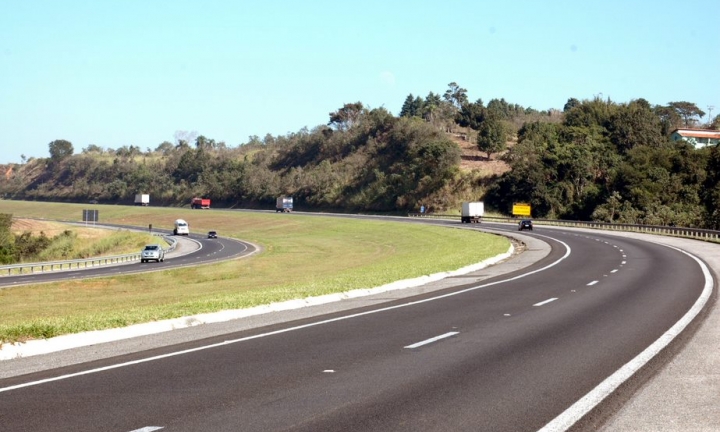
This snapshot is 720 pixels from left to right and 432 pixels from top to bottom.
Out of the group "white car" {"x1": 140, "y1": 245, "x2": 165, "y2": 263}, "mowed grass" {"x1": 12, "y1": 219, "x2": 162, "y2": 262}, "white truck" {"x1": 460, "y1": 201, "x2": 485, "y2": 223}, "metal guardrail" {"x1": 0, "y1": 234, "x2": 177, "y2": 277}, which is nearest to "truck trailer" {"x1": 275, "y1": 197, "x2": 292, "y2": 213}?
"mowed grass" {"x1": 12, "y1": 219, "x2": 162, "y2": 262}

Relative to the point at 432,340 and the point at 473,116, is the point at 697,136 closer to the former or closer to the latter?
the point at 473,116

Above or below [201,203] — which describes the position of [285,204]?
above

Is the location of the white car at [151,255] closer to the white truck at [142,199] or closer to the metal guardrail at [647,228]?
the metal guardrail at [647,228]

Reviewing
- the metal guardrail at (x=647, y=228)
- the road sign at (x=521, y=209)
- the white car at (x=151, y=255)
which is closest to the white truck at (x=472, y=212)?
the metal guardrail at (x=647, y=228)

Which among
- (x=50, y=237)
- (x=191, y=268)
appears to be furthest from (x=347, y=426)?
(x=50, y=237)

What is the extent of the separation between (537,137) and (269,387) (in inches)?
4822

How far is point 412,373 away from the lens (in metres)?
11.1

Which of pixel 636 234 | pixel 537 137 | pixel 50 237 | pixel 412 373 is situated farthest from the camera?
pixel 537 137

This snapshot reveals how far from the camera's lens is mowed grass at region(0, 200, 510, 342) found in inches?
728

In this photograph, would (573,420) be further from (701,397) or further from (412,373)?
(412,373)

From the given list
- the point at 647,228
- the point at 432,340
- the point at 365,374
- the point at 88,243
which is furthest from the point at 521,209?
the point at 365,374

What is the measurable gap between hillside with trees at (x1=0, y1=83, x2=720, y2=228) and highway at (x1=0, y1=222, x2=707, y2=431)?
6436 cm

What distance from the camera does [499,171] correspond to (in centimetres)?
12825

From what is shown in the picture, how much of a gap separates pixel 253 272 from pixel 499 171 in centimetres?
8205
